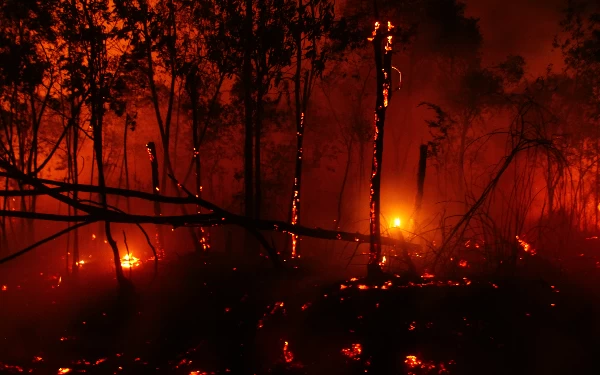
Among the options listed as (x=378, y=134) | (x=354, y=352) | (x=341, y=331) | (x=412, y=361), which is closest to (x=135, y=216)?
(x=341, y=331)

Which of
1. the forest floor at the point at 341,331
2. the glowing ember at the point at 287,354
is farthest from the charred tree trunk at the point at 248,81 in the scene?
the glowing ember at the point at 287,354

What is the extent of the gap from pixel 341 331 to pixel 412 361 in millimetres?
917

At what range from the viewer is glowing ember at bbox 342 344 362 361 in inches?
199

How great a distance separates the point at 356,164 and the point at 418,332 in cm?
3293

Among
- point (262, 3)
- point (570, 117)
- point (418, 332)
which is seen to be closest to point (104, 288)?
point (262, 3)

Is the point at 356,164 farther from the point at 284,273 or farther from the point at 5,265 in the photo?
the point at 284,273

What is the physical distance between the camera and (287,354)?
17.6 feet

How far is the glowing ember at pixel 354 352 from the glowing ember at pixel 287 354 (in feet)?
2.09

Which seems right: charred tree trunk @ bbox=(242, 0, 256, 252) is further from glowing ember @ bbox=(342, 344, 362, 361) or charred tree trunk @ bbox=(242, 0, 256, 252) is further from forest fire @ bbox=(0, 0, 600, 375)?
glowing ember @ bbox=(342, 344, 362, 361)

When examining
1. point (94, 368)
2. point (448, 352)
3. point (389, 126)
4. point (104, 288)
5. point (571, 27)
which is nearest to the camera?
point (448, 352)

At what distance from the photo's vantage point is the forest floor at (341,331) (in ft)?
15.8

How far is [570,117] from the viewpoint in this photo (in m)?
25.9

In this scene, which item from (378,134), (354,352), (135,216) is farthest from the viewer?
(378,134)

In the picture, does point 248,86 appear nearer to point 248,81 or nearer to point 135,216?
point 248,81
